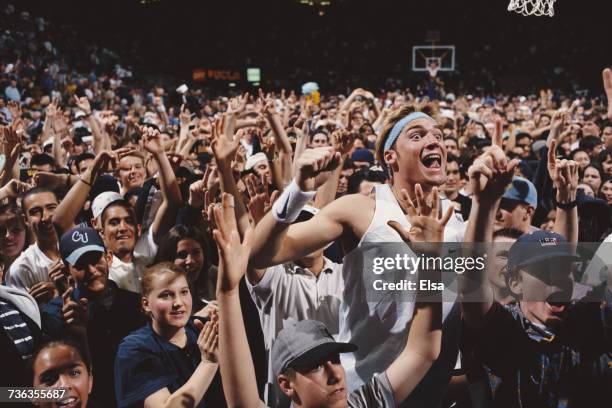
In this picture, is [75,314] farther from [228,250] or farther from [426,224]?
[426,224]

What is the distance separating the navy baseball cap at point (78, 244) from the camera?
388 cm

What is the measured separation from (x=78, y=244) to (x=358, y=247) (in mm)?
1647

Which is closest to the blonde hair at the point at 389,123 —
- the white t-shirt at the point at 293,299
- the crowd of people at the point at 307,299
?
the crowd of people at the point at 307,299

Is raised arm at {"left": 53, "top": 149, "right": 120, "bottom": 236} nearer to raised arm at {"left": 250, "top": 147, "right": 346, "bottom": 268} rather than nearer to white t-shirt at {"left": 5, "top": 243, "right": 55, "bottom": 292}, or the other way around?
white t-shirt at {"left": 5, "top": 243, "right": 55, "bottom": 292}

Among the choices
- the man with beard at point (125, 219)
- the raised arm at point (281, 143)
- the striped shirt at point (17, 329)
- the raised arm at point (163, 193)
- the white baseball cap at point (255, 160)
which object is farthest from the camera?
the white baseball cap at point (255, 160)

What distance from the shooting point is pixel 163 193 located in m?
4.83

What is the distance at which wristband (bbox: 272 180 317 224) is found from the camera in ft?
9.11

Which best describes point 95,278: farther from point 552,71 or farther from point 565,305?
point 552,71

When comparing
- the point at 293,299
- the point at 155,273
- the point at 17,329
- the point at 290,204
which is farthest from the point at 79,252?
the point at 290,204

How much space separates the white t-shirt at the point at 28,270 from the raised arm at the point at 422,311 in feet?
8.69

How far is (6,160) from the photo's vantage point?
5.12 m

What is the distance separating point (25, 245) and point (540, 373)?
3.73 m

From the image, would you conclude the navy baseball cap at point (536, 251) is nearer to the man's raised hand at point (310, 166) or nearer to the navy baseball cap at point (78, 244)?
the man's raised hand at point (310, 166)

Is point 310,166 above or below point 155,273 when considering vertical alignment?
above
